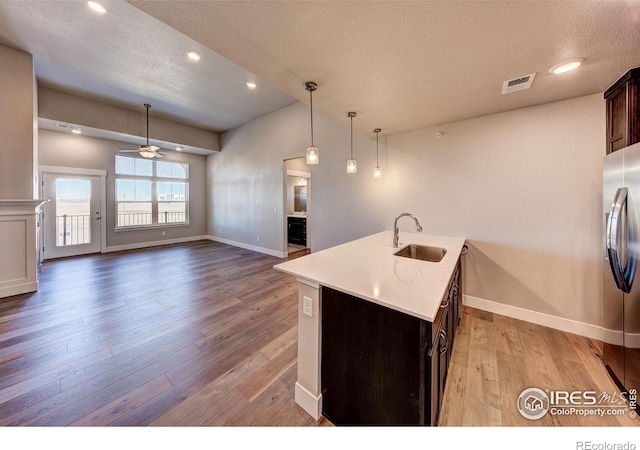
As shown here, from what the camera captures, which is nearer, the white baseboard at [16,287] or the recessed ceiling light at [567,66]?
the recessed ceiling light at [567,66]

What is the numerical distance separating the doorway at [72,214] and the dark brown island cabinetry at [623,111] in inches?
352

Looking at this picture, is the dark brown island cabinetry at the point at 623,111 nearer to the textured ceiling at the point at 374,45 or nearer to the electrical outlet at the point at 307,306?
the textured ceiling at the point at 374,45

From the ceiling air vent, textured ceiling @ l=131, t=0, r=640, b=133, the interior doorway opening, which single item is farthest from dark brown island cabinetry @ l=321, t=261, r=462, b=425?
the interior doorway opening

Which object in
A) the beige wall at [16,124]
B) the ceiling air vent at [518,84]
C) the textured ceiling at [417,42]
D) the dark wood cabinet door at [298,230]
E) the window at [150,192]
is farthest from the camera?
the dark wood cabinet door at [298,230]

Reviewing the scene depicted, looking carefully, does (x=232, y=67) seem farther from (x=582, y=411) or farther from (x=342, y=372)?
(x=582, y=411)

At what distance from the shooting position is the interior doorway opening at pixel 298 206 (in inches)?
258

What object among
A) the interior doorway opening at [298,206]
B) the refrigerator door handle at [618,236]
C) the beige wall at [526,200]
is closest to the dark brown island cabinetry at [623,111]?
the beige wall at [526,200]

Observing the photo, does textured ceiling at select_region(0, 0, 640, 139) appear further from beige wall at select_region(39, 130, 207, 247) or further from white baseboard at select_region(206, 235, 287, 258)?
white baseboard at select_region(206, 235, 287, 258)

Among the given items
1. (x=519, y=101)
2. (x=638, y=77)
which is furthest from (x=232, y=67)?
(x=638, y=77)

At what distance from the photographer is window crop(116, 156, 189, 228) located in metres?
6.16

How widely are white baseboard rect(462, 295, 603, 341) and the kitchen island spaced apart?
1.47 metres

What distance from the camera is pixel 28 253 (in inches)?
130

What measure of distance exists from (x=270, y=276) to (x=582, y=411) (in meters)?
3.80

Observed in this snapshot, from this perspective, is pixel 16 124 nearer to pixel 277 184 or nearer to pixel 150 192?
pixel 150 192
